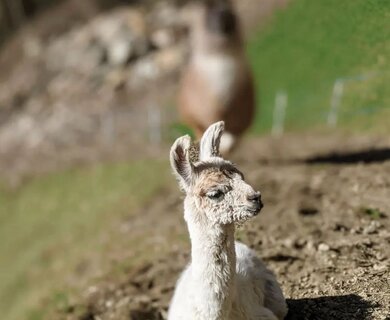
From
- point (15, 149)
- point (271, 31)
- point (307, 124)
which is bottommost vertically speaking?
point (15, 149)

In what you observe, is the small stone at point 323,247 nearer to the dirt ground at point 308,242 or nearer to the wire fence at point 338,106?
the dirt ground at point 308,242

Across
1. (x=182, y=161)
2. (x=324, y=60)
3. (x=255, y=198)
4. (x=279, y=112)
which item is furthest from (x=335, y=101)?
(x=255, y=198)

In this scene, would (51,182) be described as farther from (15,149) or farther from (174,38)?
(174,38)

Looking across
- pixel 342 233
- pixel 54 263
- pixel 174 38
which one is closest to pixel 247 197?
pixel 342 233

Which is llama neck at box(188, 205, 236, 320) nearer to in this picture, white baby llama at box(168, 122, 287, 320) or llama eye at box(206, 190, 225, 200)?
white baby llama at box(168, 122, 287, 320)

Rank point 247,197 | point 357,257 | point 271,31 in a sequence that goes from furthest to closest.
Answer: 1. point 271,31
2. point 357,257
3. point 247,197

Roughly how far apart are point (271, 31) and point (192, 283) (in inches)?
623

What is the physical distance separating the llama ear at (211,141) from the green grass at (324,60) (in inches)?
83.0

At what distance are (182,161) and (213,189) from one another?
11.3 inches

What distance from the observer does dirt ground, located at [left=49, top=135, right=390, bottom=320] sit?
4672mm

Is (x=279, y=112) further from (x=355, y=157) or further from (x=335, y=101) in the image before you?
(x=355, y=157)

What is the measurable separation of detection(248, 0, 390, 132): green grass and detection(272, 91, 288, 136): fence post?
133mm

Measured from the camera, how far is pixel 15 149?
21688 millimetres

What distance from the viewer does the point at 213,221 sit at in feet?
13.1
